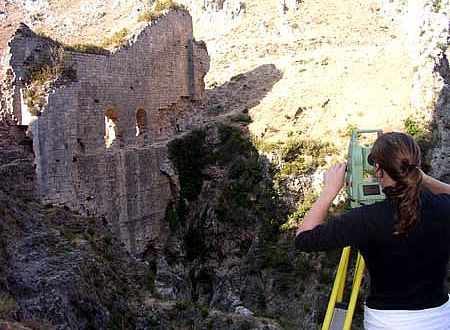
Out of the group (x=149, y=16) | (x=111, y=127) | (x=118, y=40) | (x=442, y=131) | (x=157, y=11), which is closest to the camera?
(x=111, y=127)

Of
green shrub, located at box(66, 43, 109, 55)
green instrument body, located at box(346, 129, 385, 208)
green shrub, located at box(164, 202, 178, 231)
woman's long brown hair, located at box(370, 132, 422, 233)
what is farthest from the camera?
green shrub, located at box(164, 202, 178, 231)

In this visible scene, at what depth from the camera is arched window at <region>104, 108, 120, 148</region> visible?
13.8 m

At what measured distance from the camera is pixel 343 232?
8.14ft

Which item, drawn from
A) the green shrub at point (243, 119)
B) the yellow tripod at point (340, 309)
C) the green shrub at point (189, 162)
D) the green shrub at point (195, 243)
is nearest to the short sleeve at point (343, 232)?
the yellow tripod at point (340, 309)

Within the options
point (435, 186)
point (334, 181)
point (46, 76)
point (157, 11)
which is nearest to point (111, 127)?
point (46, 76)

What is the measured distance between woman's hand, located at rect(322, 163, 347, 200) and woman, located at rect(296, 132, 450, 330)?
81 mm

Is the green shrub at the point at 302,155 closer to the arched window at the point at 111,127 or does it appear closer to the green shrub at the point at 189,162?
the green shrub at the point at 189,162

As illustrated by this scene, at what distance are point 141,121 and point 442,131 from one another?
321 inches

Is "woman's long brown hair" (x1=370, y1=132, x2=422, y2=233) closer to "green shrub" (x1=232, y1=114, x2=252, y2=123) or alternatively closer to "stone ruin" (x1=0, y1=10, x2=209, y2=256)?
"stone ruin" (x1=0, y1=10, x2=209, y2=256)

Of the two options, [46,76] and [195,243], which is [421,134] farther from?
[46,76]

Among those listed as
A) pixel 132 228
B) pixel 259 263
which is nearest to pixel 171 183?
pixel 132 228

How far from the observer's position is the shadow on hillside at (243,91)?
19062 millimetres

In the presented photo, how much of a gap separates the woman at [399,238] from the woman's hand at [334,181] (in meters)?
0.08

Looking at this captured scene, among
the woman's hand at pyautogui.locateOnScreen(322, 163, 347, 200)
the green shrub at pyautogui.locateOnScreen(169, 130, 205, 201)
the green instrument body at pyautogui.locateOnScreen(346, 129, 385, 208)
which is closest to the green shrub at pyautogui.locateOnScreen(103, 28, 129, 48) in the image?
the green shrub at pyautogui.locateOnScreen(169, 130, 205, 201)
